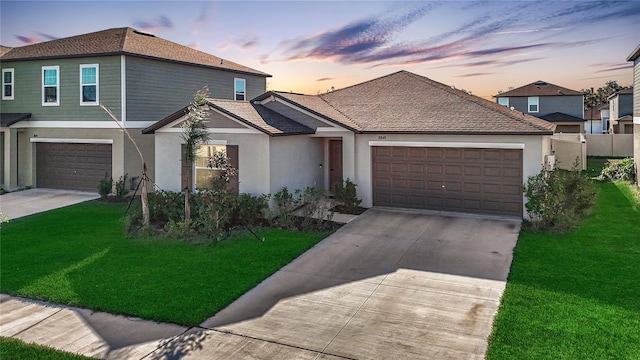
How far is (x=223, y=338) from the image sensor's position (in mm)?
7023

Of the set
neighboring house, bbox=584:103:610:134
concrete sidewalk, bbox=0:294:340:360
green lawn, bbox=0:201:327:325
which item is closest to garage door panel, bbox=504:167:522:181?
green lawn, bbox=0:201:327:325

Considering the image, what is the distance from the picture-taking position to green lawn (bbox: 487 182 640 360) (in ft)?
21.2

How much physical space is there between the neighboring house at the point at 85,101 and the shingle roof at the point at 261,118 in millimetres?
5160

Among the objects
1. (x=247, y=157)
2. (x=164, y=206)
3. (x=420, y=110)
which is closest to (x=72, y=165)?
(x=164, y=206)

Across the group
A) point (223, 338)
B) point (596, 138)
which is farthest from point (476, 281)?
point (596, 138)

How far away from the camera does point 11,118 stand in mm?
20516

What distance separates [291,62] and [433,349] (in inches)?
794

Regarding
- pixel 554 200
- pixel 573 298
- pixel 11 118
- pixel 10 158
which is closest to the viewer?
pixel 573 298

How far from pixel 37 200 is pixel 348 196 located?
12484 mm

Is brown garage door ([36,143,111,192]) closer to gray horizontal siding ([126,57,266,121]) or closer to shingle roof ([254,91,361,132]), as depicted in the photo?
gray horizontal siding ([126,57,266,121])

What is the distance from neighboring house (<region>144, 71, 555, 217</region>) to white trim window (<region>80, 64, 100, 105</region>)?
4759mm

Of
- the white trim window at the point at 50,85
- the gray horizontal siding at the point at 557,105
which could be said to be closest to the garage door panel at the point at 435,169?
the white trim window at the point at 50,85

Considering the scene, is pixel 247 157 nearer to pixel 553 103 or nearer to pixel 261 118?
pixel 261 118

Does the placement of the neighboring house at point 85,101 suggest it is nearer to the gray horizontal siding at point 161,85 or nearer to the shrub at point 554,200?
the gray horizontal siding at point 161,85
